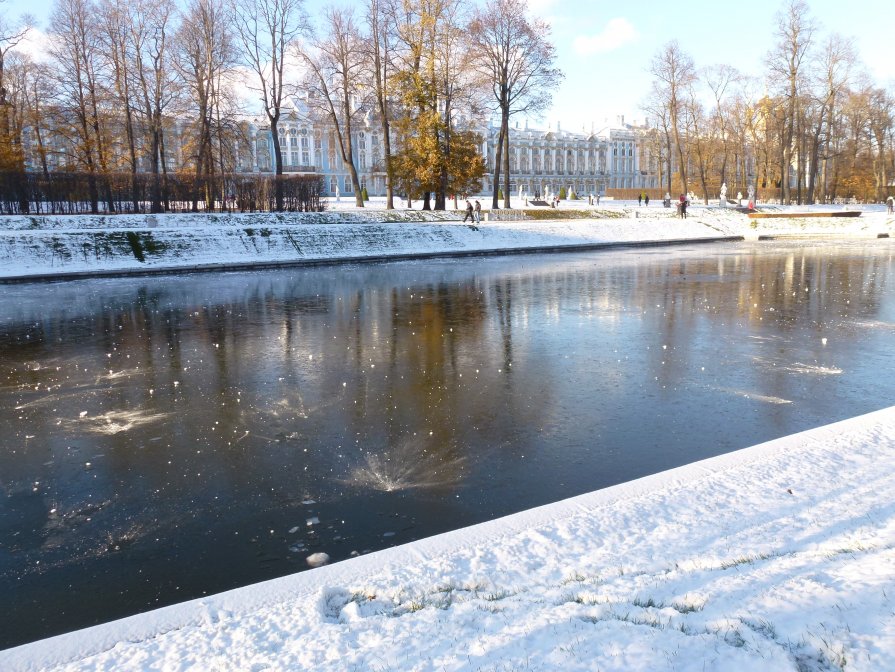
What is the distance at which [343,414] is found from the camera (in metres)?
7.09

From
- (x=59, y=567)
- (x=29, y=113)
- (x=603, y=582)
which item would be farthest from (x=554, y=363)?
(x=29, y=113)

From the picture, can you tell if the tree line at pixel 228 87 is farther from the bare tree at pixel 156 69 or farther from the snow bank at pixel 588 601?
the snow bank at pixel 588 601

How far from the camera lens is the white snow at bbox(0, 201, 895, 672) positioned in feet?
9.31

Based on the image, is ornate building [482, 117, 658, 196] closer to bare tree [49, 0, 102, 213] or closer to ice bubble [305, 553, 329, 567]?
bare tree [49, 0, 102, 213]

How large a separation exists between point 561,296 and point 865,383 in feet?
27.3

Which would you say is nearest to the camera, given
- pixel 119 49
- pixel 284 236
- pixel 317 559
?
pixel 317 559

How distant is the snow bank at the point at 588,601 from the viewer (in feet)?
9.30

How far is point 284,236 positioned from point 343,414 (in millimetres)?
23011

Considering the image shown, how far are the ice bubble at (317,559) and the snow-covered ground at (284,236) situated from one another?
2131cm

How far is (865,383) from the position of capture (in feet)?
26.0

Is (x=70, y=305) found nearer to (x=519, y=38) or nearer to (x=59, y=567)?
(x=59, y=567)

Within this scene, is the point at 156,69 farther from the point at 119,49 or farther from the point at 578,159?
the point at 578,159

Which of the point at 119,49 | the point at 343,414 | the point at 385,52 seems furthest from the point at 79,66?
the point at 343,414

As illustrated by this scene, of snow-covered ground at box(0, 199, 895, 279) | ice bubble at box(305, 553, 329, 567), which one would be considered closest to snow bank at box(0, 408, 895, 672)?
ice bubble at box(305, 553, 329, 567)
